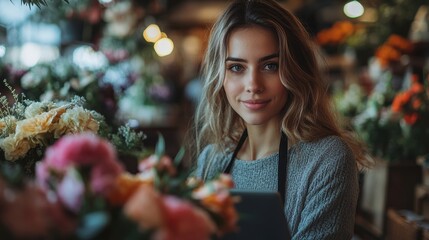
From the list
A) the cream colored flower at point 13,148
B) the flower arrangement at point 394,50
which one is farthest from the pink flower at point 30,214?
the flower arrangement at point 394,50

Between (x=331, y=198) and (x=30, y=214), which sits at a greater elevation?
(x=30, y=214)

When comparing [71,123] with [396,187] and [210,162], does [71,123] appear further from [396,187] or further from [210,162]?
[396,187]

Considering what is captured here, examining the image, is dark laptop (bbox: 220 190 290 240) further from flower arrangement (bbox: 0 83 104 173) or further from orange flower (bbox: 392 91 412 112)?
orange flower (bbox: 392 91 412 112)

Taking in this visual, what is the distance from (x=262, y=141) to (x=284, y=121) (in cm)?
15

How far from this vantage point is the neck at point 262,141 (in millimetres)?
2266

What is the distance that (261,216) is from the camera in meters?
1.33

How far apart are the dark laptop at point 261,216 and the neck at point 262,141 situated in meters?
0.94

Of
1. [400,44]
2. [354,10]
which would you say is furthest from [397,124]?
[354,10]

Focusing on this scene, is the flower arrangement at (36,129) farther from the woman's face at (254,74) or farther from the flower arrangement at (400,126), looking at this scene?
the flower arrangement at (400,126)

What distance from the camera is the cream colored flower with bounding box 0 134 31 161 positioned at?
70.2 inches

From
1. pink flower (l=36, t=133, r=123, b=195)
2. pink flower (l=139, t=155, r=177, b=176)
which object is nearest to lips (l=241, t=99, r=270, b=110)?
pink flower (l=139, t=155, r=177, b=176)

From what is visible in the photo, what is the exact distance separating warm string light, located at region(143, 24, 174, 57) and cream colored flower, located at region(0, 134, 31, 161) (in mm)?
5306

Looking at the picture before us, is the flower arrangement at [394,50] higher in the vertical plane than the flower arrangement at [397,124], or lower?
higher

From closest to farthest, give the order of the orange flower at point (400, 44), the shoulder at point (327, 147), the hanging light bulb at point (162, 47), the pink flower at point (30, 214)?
the pink flower at point (30, 214)
the shoulder at point (327, 147)
the orange flower at point (400, 44)
the hanging light bulb at point (162, 47)
